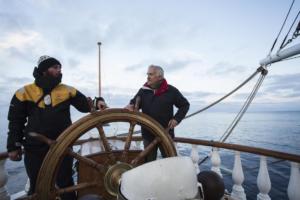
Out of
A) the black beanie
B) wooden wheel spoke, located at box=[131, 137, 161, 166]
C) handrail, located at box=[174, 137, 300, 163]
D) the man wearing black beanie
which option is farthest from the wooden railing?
the black beanie

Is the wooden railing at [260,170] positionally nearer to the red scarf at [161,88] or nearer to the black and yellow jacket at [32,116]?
the black and yellow jacket at [32,116]

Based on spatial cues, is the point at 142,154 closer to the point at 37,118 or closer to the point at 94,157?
the point at 94,157

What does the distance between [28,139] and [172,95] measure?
1343 millimetres

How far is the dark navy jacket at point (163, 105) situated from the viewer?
2.18 m

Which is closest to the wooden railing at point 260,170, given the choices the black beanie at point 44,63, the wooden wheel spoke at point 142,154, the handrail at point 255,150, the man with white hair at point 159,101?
the handrail at point 255,150

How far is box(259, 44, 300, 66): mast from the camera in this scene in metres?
4.51

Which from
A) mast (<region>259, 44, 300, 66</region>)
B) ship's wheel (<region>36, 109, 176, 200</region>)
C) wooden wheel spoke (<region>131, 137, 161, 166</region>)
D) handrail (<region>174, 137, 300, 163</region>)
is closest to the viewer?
ship's wheel (<region>36, 109, 176, 200</region>)

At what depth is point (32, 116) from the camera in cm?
156

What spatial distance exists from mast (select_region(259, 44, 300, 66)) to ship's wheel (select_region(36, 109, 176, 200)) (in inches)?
171

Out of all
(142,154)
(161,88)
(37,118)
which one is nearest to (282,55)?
(161,88)

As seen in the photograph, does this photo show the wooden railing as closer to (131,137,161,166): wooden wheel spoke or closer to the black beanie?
(131,137,161,166): wooden wheel spoke

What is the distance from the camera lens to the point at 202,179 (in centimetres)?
150

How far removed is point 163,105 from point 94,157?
894 mm

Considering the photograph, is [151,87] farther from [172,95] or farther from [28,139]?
[28,139]
